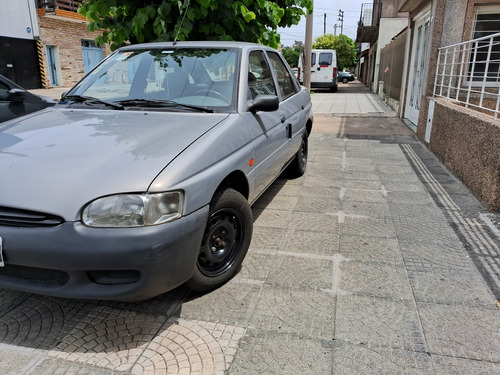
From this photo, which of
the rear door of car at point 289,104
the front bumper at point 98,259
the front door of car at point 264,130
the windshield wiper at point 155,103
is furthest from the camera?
the rear door of car at point 289,104

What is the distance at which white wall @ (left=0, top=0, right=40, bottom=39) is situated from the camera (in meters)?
19.1

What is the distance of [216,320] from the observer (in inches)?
102

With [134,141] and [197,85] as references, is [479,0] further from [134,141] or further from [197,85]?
[134,141]

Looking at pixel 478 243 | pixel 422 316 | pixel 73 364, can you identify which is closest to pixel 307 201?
pixel 478 243

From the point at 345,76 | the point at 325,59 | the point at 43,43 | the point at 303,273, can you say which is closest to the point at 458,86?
the point at 303,273

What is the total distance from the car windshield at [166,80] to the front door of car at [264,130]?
0.25 metres

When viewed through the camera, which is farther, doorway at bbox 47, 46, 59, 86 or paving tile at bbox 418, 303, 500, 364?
doorway at bbox 47, 46, 59, 86

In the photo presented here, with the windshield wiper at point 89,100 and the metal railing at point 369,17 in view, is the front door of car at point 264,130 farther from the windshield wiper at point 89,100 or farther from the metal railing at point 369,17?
the metal railing at point 369,17

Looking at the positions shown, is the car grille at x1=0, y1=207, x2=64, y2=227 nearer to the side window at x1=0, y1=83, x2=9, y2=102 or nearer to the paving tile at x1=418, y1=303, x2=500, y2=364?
the paving tile at x1=418, y1=303, x2=500, y2=364

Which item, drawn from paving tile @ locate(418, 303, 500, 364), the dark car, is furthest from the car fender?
the dark car

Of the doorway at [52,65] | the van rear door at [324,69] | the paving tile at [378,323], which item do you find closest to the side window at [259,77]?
the paving tile at [378,323]

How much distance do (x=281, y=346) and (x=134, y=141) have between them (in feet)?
5.06

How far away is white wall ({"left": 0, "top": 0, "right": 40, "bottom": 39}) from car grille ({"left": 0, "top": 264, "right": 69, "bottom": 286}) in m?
20.9

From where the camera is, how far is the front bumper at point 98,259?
2.08 metres
